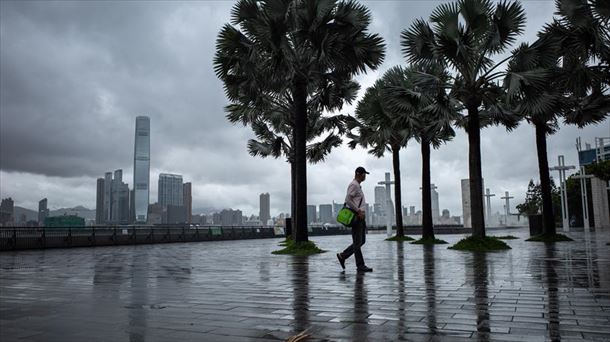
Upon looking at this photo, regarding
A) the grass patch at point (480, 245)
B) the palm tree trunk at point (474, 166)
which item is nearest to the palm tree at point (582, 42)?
the palm tree trunk at point (474, 166)

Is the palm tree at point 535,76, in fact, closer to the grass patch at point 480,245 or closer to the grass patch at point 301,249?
the grass patch at point 480,245

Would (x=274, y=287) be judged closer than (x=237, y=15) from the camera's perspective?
Yes

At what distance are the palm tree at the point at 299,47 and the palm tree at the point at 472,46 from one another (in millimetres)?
1571

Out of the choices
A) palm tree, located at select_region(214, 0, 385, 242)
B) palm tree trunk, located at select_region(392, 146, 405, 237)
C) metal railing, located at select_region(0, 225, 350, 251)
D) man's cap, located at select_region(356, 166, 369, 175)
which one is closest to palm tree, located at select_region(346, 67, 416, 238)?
palm tree trunk, located at select_region(392, 146, 405, 237)

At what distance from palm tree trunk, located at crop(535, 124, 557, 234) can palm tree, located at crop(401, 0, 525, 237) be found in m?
5.12

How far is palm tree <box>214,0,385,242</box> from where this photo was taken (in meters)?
15.6

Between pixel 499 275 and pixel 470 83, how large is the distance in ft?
33.7

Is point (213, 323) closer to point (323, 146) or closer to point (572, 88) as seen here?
point (572, 88)

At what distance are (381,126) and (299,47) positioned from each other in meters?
9.65

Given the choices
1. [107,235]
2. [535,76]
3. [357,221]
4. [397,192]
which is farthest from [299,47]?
[107,235]

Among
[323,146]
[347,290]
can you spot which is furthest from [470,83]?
[347,290]

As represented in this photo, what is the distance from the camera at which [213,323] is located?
4156 millimetres

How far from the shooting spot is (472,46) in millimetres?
16250

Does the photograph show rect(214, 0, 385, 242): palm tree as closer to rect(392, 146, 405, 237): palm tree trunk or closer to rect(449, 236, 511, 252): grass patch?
rect(449, 236, 511, 252): grass patch
